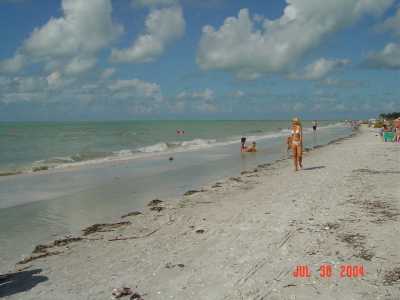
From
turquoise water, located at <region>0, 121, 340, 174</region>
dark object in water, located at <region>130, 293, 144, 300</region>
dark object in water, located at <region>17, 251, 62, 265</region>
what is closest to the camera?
dark object in water, located at <region>130, 293, 144, 300</region>

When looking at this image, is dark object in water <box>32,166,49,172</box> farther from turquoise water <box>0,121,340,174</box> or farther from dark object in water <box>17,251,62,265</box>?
dark object in water <box>17,251,62,265</box>

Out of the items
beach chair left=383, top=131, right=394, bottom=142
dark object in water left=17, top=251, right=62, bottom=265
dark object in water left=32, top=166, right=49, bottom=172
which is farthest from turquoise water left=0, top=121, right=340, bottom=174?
beach chair left=383, top=131, right=394, bottom=142

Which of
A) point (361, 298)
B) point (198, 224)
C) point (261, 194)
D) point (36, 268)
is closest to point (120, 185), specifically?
point (261, 194)

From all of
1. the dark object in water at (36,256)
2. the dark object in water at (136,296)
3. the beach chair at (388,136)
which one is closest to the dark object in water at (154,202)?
the dark object in water at (36,256)

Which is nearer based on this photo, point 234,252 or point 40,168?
point 234,252
